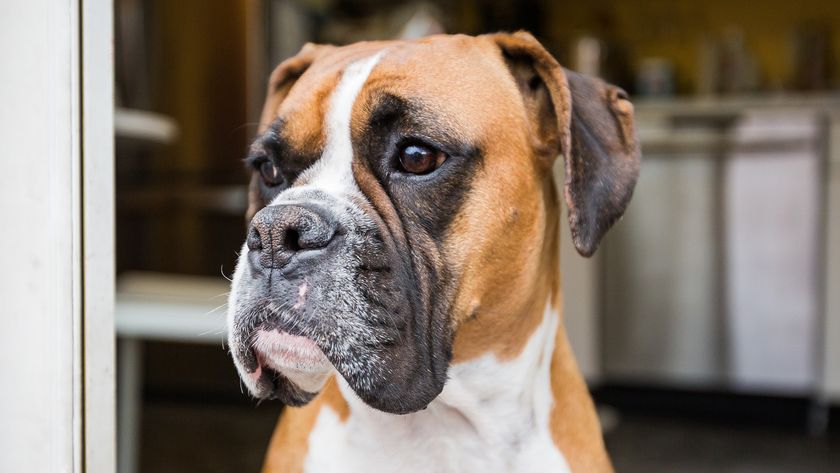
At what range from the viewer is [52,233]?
105 cm

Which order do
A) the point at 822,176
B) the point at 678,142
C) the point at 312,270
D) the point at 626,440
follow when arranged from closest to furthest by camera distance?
1. the point at 312,270
2. the point at 626,440
3. the point at 822,176
4. the point at 678,142

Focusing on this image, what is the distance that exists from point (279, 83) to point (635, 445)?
7.22ft

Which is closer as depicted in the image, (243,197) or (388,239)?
(388,239)

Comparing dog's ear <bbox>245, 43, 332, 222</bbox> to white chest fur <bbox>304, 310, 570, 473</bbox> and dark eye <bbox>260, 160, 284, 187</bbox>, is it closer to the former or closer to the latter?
dark eye <bbox>260, 160, 284, 187</bbox>

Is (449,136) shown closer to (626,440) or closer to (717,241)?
(626,440)

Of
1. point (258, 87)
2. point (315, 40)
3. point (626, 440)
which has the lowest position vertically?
point (626, 440)

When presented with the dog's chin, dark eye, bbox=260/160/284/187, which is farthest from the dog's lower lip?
dark eye, bbox=260/160/284/187

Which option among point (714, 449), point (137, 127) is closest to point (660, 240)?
point (714, 449)

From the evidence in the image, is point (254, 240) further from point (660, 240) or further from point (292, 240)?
point (660, 240)

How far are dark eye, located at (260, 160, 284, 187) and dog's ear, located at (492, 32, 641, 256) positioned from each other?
41 centimetres

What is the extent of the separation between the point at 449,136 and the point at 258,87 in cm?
270

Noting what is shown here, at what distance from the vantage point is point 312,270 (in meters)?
0.99

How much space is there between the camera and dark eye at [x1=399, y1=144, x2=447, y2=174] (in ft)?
3.73

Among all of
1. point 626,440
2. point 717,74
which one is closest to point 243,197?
point 626,440
